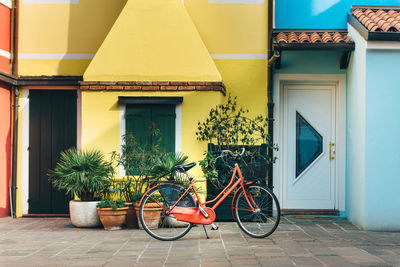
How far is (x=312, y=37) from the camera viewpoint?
8.61 metres

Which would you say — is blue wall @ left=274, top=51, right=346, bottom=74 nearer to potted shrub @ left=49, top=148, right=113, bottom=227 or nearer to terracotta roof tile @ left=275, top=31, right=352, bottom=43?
terracotta roof tile @ left=275, top=31, right=352, bottom=43

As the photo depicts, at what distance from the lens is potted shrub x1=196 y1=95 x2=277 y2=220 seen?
8195 millimetres

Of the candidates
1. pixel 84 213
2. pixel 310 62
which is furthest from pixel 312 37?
pixel 84 213

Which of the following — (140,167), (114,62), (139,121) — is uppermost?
(114,62)

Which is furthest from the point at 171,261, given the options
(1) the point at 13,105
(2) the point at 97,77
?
(1) the point at 13,105

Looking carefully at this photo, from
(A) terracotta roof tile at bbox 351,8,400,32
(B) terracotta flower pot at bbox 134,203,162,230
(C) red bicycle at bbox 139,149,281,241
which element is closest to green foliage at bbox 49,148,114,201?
(B) terracotta flower pot at bbox 134,203,162,230

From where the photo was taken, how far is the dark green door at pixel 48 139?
941 centimetres

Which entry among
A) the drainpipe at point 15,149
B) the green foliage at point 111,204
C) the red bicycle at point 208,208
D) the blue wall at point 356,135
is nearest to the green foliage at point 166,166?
the green foliage at point 111,204

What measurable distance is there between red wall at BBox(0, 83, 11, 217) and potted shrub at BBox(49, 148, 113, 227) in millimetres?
1896

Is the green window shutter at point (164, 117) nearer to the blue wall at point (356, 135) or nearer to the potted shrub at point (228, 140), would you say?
the potted shrub at point (228, 140)

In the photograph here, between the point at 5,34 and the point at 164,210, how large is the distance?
5147 mm

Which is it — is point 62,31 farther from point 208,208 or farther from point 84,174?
point 208,208

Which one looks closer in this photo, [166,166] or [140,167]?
[166,166]

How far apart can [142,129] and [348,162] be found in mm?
3760
